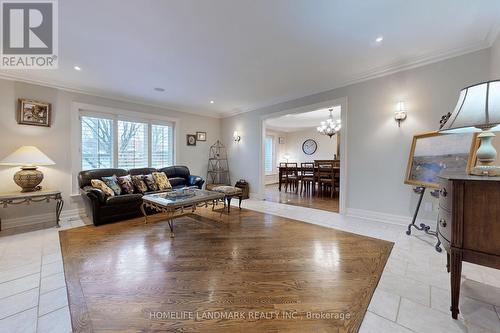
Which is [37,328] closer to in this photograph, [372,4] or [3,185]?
[3,185]

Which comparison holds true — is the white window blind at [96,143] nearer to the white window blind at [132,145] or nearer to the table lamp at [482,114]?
the white window blind at [132,145]

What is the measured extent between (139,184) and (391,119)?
15.5ft

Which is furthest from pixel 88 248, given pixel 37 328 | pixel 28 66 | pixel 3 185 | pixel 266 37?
pixel 266 37

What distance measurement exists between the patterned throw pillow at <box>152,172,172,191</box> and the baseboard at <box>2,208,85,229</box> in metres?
1.48

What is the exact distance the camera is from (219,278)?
1.93 m

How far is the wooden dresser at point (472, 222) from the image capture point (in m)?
1.27

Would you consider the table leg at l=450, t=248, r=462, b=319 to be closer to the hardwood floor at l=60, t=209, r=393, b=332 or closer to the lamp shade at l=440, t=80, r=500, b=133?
the hardwood floor at l=60, t=209, r=393, b=332

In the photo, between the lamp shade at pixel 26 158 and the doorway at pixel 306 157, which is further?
the doorway at pixel 306 157

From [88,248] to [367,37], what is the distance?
424 centimetres

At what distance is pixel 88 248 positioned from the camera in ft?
8.41

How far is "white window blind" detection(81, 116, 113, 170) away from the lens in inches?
166

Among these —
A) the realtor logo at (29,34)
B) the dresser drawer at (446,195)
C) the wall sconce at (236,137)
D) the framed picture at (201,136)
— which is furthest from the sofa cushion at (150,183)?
the dresser drawer at (446,195)

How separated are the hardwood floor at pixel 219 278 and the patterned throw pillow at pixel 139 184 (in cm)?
104

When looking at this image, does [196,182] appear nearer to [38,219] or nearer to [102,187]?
[102,187]
